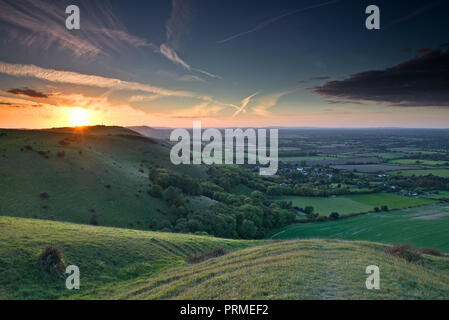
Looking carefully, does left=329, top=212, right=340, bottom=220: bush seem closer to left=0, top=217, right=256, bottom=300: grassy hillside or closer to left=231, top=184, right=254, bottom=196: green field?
left=231, top=184, right=254, bottom=196: green field

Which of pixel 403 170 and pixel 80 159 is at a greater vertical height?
pixel 80 159

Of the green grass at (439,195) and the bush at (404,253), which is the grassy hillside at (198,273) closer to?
the bush at (404,253)

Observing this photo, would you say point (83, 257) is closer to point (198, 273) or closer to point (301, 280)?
point (198, 273)

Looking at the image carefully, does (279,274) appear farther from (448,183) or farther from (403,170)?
→ (403,170)

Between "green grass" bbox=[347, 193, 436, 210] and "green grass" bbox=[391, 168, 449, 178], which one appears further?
"green grass" bbox=[391, 168, 449, 178]

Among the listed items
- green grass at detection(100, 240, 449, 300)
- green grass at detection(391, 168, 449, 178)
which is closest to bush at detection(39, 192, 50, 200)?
green grass at detection(100, 240, 449, 300)
